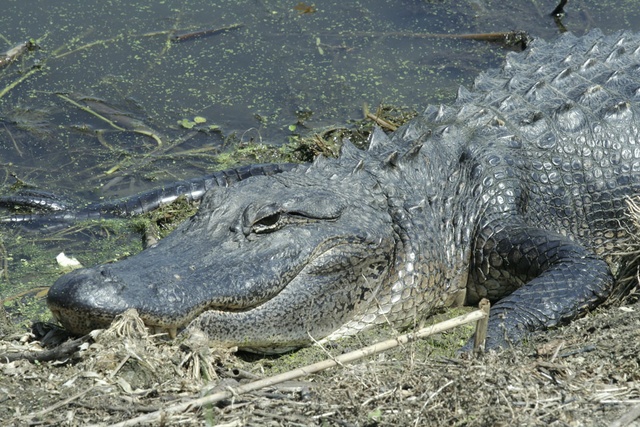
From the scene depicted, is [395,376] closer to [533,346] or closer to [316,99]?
[533,346]

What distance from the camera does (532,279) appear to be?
488cm

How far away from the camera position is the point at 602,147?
17.8 ft

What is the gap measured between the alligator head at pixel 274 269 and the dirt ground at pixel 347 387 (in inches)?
5.9

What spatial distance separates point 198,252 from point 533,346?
161 cm

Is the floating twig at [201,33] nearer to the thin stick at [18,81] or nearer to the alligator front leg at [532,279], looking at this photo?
the thin stick at [18,81]

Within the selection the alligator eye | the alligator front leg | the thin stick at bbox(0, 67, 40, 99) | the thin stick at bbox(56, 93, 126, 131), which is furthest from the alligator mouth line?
the thin stick at bbox(0, 67, 40, 99)

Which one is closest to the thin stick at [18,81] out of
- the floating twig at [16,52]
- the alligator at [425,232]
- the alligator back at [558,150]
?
the floating twig at [16,52]

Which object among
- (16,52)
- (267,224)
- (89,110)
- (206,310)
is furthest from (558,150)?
(16,52)

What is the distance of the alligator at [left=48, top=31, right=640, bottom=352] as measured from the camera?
412 centimetres

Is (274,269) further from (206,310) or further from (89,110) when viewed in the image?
(89,110)

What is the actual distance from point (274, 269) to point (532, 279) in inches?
59.5

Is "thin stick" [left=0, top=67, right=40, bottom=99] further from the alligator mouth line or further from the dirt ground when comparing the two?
the alligator mouth line

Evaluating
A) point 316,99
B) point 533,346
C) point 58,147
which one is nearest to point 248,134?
point 316,99

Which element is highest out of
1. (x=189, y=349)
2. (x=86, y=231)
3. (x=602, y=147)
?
(x=602, y=147)
